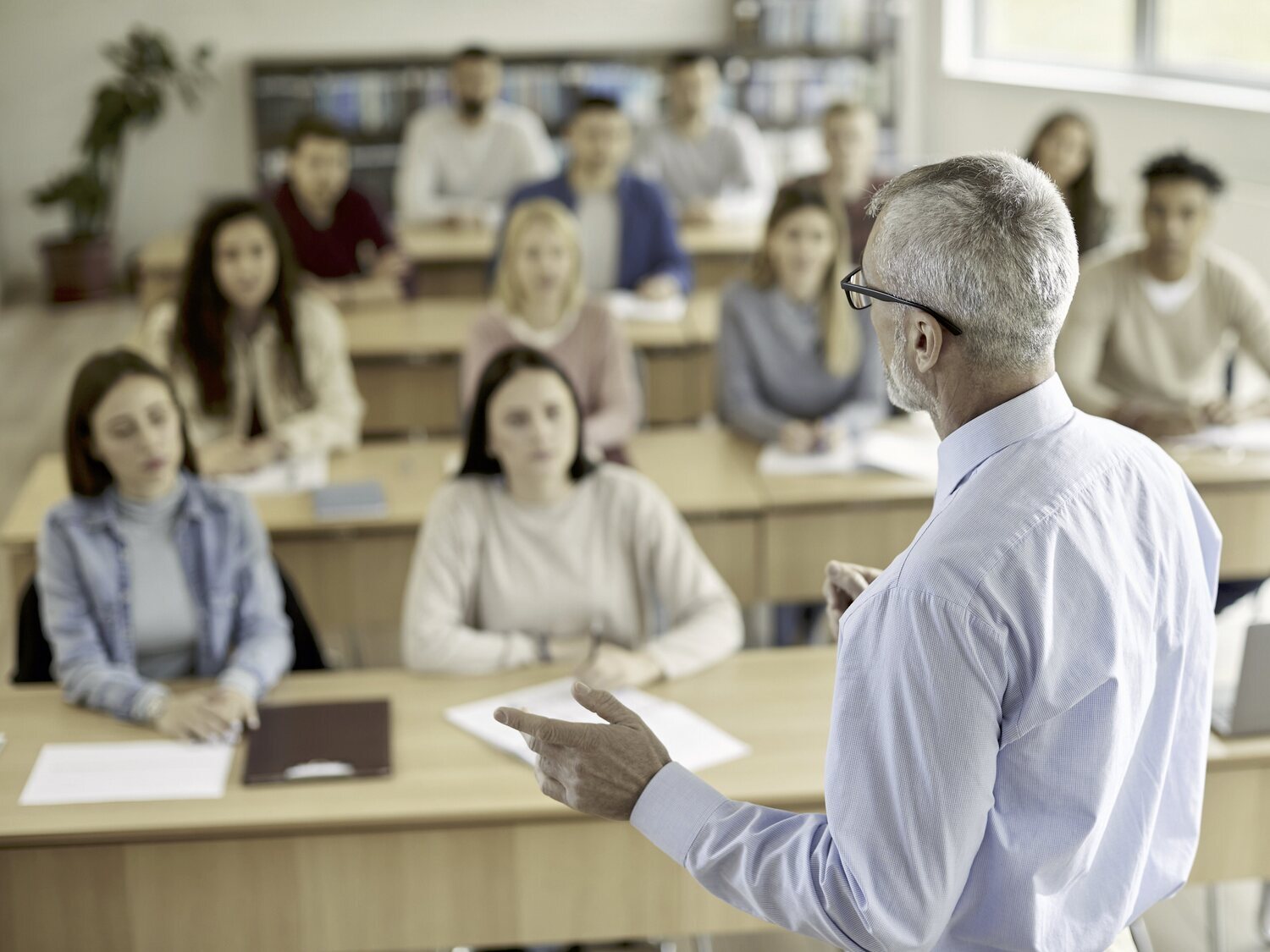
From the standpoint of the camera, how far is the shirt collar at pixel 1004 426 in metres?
1.21

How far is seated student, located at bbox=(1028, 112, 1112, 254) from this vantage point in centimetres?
507

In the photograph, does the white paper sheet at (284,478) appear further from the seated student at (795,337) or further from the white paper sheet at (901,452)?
the white paper sheet at (901,452)

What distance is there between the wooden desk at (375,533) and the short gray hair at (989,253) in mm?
2127

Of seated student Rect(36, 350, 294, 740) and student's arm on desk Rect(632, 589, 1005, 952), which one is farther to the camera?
seated student Rect(36, 350, 294, 740)

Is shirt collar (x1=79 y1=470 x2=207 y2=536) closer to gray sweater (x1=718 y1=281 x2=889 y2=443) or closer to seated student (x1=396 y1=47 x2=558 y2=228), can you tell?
gray sweater (x1=718 y1=281 x2=889 y2=443)

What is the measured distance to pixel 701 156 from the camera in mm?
6762

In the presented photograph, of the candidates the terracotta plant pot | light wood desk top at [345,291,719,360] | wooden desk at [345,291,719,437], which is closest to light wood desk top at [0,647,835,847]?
light wood desk top at [345,291,719,360]

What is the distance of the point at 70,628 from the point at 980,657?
1.84 m

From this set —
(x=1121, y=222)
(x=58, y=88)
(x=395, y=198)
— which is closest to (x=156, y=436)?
(x=1121, y=222)

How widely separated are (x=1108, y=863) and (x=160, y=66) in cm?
840

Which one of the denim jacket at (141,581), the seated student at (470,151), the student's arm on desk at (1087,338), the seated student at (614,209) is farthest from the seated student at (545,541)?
the seated student at (470,151)

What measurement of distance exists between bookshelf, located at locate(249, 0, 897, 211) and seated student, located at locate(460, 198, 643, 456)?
16.4 ft

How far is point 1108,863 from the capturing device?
1345 mm

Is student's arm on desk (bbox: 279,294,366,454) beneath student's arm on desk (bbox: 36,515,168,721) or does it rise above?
above
